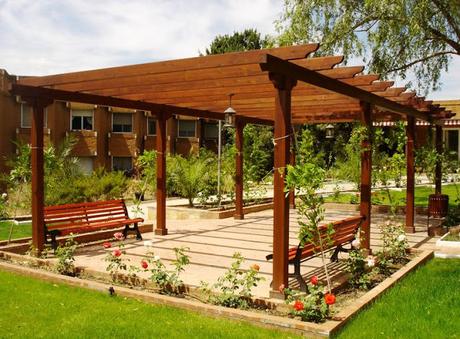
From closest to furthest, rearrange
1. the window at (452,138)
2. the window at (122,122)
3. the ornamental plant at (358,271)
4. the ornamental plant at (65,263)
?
the ornamental plant at (358,271) < the ornamental plant at (65,263) < the window at (122,122) < the window at (452,138)

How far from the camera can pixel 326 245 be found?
6.38 m

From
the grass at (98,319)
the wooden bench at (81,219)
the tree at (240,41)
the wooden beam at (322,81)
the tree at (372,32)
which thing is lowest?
the grass at (98,319)

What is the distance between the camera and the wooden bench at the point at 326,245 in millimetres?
6179

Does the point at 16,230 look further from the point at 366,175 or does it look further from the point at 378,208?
the point at 378,208

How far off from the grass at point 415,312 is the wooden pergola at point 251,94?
1179mm

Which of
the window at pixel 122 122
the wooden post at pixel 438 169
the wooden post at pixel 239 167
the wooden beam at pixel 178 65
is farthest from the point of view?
the window at pixel 122 122

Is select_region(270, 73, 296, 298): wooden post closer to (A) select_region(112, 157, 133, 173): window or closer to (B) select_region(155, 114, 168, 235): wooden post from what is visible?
(B) select_region(155, 114, 168, 235): wooden post

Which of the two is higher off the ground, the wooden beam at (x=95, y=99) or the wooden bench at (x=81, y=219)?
the wooden beam at (x=95, y=99)

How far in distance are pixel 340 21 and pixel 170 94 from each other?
6.09 meters

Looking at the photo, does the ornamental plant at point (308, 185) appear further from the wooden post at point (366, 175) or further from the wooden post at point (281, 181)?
the wooden post at point (366, 175)

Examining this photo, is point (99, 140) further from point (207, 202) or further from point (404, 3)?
point (404, 3)

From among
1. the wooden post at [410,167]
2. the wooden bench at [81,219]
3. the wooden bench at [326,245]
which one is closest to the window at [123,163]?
the wooden bench at [81,219]

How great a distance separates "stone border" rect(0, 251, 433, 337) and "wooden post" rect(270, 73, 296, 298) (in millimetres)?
686

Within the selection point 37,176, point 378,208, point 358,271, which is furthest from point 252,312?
point 378,208
